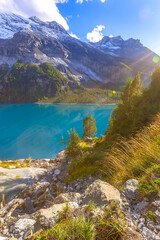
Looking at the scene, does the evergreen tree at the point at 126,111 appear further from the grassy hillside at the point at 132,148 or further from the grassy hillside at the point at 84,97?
the grassy hillside at the point at 84,97

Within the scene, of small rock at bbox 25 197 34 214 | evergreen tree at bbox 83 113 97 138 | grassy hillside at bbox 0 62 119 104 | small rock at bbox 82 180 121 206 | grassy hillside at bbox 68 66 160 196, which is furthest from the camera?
grassy hillside at bbox 0 62 119 104

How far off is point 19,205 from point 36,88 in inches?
8114

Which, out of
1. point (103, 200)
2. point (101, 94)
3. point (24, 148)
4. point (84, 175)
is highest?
point (101, 94)

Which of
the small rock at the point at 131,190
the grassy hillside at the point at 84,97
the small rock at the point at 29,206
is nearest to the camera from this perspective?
the small rock at the point at 131,190

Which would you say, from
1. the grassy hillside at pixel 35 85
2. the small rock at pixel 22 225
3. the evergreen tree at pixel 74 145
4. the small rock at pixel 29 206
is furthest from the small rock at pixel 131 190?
the grassy hillside at pixel 35 85

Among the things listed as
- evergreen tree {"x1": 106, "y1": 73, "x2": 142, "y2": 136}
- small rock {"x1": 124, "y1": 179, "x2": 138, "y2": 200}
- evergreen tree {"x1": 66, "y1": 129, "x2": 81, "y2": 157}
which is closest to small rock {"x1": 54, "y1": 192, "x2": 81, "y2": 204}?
small rock {"x1": 124, "y1": 179, "x2": 138, "y2": 200}

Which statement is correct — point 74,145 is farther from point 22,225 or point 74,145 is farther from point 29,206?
point 22,225

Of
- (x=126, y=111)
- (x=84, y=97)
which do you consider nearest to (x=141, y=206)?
(x=126, y=111)

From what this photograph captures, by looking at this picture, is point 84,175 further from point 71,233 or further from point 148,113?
point 148,113

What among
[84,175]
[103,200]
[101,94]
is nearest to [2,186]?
[84,175]

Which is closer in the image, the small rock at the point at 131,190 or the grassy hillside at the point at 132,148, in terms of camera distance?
the small rock at the point at 131,190

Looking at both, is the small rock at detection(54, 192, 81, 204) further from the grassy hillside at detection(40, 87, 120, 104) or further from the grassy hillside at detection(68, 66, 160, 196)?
the grassy hillside at detection(40, 87, 120, 104)

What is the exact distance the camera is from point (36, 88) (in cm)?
19038

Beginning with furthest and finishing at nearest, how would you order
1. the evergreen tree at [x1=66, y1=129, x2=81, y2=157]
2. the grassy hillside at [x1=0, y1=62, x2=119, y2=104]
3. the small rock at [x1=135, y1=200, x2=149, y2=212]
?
the grassy hillside at [x1=0, y1=62, x2=119, y2=104] → the evergreen tree at [x1=66, y1=129, x2=81, y2=157] → the small rock at [x1=135, y1=200, x2=149, y2=212]
